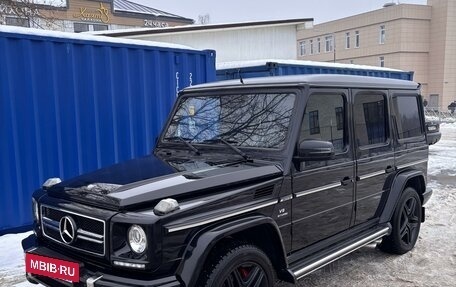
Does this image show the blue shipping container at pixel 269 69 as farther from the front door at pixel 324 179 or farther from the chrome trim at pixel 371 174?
the front door at pixel 324 179

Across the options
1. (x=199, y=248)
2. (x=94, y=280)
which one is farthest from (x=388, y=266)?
(x=94, y=280)

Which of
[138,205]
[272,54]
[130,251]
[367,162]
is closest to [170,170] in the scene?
[138,205]

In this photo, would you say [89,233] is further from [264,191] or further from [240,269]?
[264,191]

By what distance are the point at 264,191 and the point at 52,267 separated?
1.57 meters

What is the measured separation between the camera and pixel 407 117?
5047 millimetres

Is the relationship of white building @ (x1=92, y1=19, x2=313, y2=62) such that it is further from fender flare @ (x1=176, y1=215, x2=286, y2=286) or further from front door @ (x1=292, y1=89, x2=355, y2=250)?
fender flare @ (x1=176, y1=215, x2=286, y2=286)

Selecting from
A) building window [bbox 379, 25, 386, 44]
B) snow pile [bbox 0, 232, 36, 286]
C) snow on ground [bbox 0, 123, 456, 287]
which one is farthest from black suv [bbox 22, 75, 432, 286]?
building window [bbox 379, 25, 386, 44]

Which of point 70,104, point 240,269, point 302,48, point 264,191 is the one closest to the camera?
point 240,269

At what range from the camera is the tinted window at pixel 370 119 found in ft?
13.9

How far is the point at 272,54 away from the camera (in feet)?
62.1

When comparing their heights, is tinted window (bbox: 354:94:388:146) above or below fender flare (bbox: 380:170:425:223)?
above

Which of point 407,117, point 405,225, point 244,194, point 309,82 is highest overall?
point 309,82

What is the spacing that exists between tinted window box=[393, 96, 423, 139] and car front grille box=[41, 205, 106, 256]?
3474mm

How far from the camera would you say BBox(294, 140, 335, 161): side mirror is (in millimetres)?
3279
